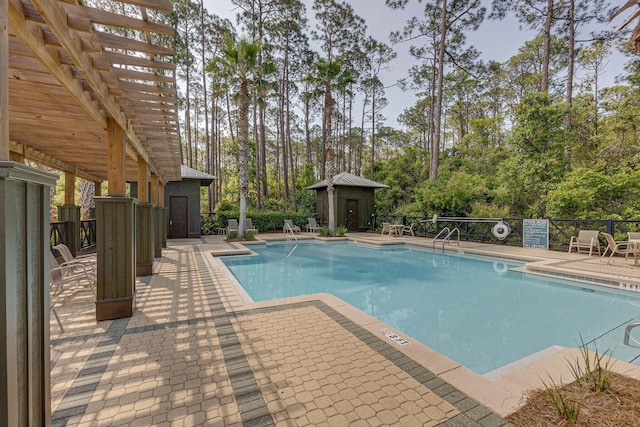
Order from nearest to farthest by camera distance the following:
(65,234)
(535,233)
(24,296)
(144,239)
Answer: (24,296)
(144,239)
(65,234)
(535,233)

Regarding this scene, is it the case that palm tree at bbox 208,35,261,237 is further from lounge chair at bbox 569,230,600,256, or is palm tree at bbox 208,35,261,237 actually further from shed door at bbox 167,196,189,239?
lounge chair at bbox 569,230,600,256

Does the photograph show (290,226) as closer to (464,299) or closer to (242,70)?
(242,70)

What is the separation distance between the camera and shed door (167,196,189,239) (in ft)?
41.9

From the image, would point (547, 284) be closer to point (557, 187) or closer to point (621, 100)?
point (557, 187)

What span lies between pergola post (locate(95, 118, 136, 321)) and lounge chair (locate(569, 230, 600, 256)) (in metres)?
11.2

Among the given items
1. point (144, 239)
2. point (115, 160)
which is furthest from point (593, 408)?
point (144, 239)

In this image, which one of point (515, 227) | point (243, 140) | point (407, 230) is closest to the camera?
point (515, 227)

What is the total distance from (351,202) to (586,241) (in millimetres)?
10442

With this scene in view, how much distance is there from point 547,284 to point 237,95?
38.2 ft

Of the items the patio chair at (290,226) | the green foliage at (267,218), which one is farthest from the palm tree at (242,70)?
the green foliage at (267,218)

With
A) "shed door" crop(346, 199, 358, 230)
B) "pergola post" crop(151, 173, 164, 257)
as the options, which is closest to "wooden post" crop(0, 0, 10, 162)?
"pergola post" crop(151, 173, 164, 257)

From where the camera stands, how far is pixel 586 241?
8336 mm

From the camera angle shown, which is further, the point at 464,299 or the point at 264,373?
the point at 464,299

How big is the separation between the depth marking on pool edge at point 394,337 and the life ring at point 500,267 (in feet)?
17.7
